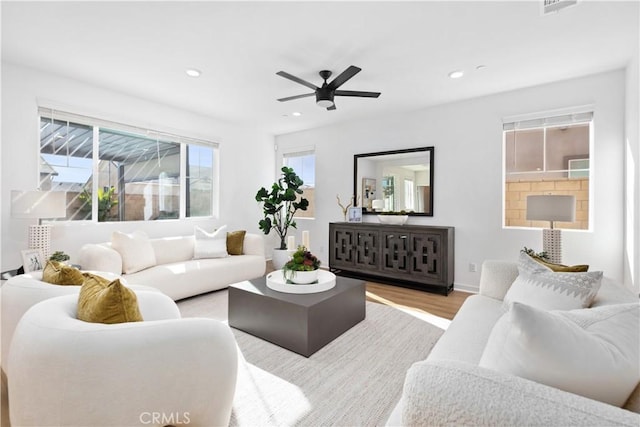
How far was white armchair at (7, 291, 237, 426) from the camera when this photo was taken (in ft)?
3.11

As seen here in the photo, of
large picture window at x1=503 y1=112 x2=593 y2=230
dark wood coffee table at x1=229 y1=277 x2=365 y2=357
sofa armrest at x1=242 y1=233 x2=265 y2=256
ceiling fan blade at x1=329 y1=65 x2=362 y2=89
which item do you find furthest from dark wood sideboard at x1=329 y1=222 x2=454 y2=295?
ceiling fan blade at x1=329 y1=65 x2=362 y2=89

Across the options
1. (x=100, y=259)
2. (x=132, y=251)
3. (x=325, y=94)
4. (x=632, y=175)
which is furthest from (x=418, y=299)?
(x=100, y=259)

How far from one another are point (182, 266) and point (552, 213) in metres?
4.08

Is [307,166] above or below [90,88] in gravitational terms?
below

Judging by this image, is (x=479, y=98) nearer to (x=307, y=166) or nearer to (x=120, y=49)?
(x=307, y=166)

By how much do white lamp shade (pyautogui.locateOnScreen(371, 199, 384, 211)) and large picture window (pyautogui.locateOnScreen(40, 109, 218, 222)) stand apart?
8.86 feet

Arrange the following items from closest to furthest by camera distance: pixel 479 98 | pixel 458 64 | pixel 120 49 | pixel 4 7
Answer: pixel 4 7 → pixel 120 49 → pixel 458 64 → pixel 479 98

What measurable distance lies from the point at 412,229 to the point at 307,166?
8.26 ft

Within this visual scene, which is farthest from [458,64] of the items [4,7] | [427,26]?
[4,7]

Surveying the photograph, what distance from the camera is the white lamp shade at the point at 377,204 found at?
15.5 feet

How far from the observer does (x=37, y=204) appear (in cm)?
275

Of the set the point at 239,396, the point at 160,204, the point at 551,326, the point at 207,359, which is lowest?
the point at 239,396

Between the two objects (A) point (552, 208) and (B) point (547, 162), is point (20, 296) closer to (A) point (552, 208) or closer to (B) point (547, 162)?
Result: (A) point (552, 208)

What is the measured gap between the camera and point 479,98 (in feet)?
12.7
